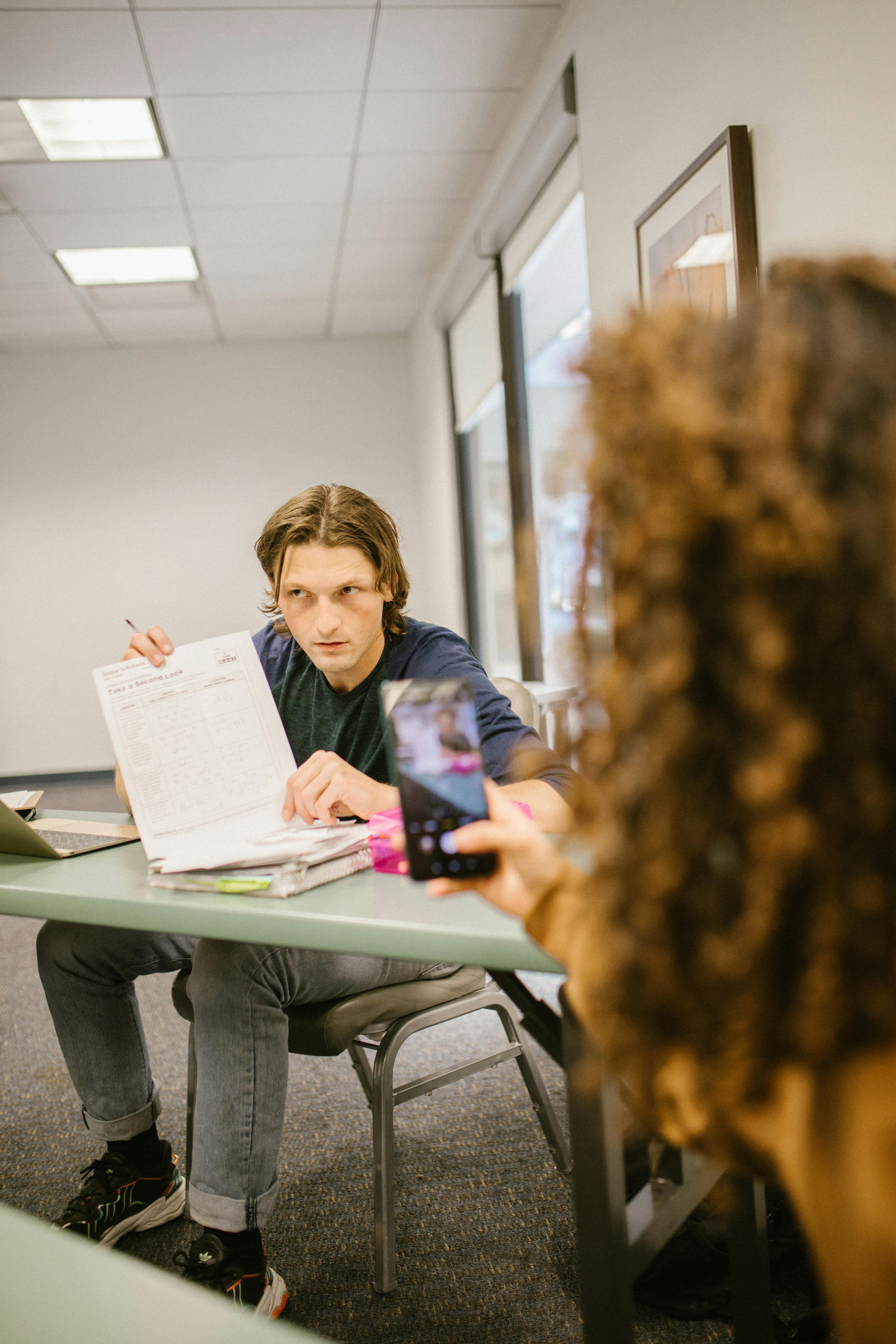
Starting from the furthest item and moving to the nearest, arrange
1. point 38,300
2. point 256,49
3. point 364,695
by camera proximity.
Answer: point 38,300, point 256,49, point 364,695

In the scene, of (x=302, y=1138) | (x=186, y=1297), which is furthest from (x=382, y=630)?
(x=186, y=1297)

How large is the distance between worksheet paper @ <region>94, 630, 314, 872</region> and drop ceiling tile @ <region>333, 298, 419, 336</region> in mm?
4803

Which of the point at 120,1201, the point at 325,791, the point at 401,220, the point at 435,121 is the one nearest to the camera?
the point at 325,791

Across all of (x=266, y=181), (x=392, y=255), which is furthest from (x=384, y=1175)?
(x=392, y=255)

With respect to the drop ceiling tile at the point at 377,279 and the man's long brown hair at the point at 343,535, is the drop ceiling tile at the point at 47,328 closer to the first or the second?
the drop ceiling tile at the point at 377,279

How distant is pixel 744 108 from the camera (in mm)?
1924

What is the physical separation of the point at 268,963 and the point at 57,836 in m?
0.40

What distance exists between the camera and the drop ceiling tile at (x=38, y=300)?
4.82 metres

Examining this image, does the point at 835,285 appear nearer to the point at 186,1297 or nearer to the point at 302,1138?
the point at 186,1297

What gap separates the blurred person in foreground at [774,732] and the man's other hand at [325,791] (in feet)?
2.36

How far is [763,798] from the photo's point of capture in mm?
390

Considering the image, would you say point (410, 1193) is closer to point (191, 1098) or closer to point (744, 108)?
point (191, 1098)

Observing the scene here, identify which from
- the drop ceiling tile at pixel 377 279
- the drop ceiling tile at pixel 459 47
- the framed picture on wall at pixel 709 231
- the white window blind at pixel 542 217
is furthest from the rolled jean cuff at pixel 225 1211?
the drop ceiling tile at pixel 377 279

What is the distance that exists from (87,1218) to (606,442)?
151cm
